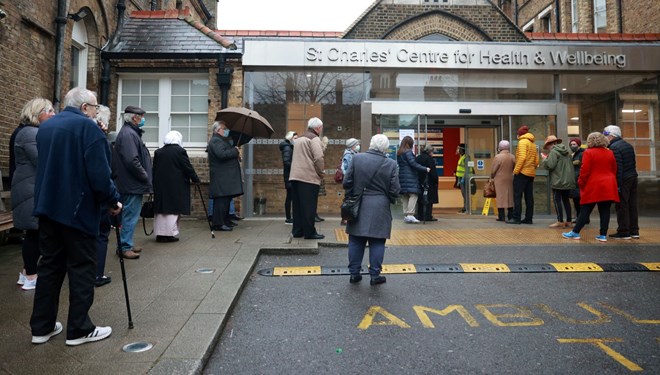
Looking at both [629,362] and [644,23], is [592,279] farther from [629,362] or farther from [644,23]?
[644,23]

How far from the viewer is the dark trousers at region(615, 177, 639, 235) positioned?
7516 mm

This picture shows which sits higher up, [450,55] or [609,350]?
[450,55]

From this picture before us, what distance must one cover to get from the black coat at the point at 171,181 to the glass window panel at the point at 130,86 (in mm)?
4710

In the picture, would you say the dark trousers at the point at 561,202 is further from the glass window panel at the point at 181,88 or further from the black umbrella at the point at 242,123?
the glass window panel at the point at 181,88

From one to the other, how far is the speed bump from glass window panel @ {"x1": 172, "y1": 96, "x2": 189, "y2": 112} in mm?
6429

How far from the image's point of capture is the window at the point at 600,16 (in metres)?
15.8

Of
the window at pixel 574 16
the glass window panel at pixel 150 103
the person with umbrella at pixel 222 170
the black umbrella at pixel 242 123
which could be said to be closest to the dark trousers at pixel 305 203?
the person with umbrella at pixel 222 170

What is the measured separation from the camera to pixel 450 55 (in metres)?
10.9

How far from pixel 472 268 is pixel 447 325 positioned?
2062 mm

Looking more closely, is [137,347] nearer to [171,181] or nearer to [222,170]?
[171,181]

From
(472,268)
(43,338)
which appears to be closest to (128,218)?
(43,338)

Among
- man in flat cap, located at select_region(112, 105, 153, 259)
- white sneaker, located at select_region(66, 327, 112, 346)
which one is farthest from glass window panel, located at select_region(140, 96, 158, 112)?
white sneaker, located at select_region(66, 327, 112, 346)

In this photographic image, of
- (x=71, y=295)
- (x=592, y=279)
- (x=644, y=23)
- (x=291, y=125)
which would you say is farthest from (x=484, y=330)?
(x=644, y=23)

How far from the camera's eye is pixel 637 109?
11766mm
